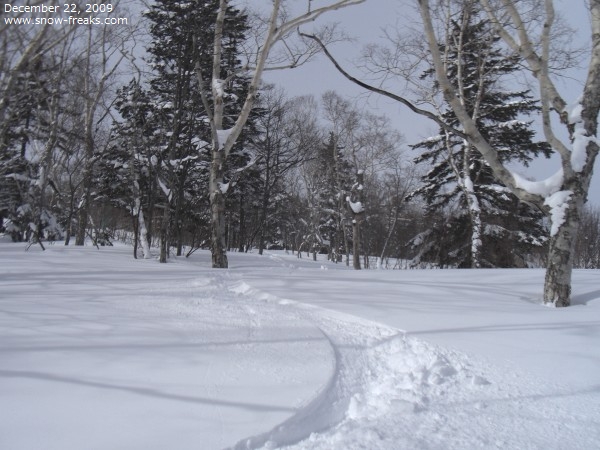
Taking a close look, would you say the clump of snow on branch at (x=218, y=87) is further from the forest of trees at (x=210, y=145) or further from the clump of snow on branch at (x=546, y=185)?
the clump of snow on branch at (x=546, y=185)

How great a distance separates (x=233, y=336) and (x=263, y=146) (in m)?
21.7

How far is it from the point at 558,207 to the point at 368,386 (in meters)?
4.25

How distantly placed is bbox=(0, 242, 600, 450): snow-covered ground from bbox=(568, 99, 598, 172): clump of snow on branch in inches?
77.4

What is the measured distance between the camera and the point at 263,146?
24.5 m


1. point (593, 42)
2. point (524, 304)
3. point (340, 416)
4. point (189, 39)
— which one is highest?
point (189, 39)

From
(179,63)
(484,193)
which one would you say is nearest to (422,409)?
(179,63)

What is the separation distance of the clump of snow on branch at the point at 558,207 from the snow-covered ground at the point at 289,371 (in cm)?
118

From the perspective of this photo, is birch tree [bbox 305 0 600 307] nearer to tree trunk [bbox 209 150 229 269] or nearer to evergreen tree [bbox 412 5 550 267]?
tree trunk [bbox 209 150 229 269]

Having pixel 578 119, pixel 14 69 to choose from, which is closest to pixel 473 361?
pixel 578 119

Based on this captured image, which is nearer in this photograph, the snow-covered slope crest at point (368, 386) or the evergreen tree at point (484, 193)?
the snow-covered slope crest at point (368, 386)

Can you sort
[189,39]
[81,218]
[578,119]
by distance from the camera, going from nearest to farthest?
[578,119]
[189,39]
[81,218]

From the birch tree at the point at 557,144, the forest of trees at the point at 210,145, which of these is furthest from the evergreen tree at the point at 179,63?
the birch tree at the point at 557,144

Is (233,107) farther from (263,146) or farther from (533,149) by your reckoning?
(533,149)

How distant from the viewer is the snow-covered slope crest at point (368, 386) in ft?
7.74
